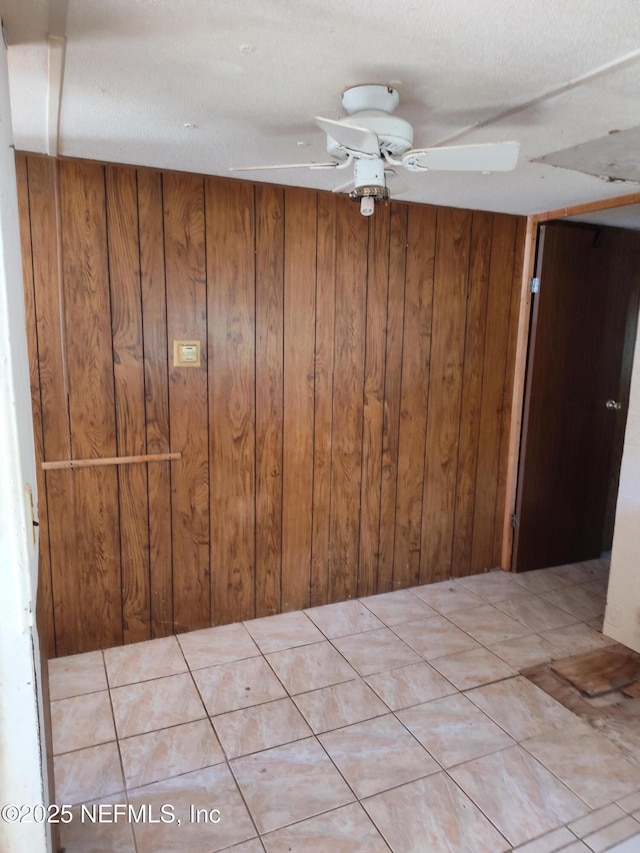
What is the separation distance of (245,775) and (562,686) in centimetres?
135

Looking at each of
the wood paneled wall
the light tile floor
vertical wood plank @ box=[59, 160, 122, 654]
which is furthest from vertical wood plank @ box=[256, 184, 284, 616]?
vertical wood plank @ box=[59, 160, 122, 654]

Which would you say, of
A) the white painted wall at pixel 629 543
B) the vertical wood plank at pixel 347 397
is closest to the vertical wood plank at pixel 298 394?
the vertical wood plank at pixel 347 397

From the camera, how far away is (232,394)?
8.68 feet

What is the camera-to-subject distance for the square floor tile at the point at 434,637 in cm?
262

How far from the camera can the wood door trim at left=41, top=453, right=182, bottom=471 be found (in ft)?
7.73

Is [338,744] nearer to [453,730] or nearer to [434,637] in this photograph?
[453,730]

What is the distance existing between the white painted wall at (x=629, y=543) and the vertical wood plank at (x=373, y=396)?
1.17 metres

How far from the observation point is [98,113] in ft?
5.67

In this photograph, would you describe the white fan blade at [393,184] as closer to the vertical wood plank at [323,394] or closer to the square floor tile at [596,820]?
the vertical wood plank at [323,394]

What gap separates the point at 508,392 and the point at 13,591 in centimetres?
288

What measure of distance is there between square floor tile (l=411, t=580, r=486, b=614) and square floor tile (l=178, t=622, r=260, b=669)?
101cm

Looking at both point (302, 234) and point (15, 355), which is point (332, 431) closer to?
point (302, 234)

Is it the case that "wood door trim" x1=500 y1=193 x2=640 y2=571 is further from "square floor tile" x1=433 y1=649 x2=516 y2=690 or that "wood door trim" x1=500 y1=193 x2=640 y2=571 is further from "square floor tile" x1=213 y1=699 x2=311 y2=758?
"square floor tile" x1=213 y1=699 x2=311 y2=758

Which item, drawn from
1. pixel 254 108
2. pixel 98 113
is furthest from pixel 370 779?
pixel 98 113
